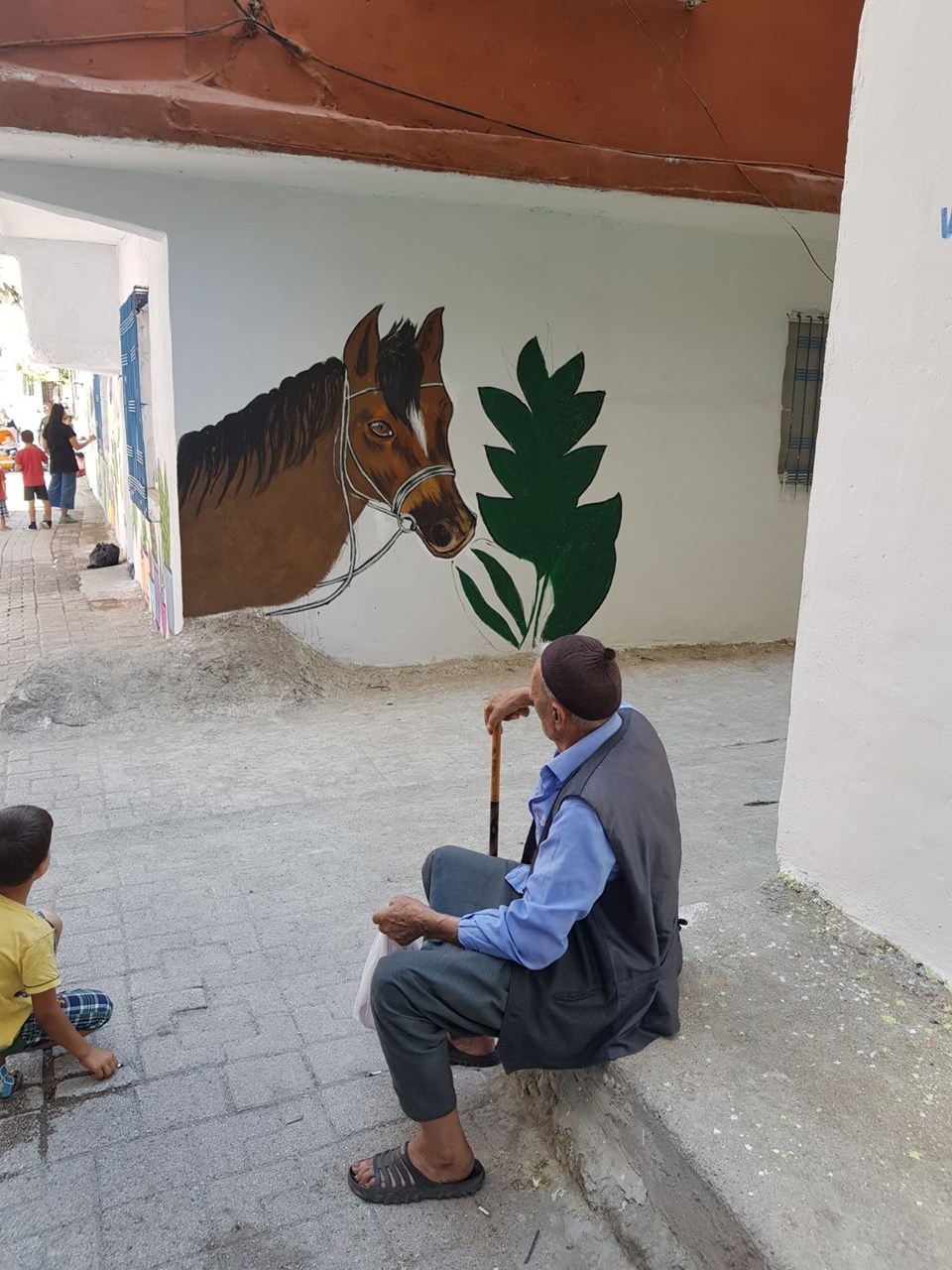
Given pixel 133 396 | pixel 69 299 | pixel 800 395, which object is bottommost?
pixel 133 396

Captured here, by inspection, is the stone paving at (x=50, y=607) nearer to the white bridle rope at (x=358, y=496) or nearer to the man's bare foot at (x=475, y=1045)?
the white bridle rope at (x=358, y=496)

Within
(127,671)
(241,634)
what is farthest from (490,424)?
(127,671)

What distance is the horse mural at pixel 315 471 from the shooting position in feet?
21.5

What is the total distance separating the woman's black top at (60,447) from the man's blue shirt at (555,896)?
45.2ft

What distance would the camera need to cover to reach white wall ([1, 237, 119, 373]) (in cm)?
915

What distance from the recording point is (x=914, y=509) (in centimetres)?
262

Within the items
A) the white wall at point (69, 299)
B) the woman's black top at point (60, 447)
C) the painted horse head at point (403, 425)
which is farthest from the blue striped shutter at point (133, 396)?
the woman's black top at point (60, 447)

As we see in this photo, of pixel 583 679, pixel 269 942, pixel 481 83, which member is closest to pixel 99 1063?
pixel 269 942

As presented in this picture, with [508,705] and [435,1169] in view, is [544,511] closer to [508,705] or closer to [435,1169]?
[508,705]

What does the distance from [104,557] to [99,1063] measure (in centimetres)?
964

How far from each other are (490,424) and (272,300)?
173 cm

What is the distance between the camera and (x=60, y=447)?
46.8 ft

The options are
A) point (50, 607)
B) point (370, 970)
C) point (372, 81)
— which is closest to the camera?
point (370, 970)

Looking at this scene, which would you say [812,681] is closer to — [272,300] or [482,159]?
[482,159]
